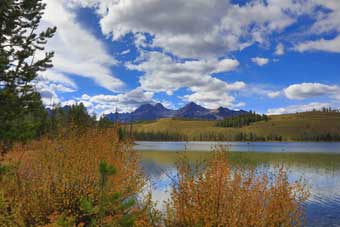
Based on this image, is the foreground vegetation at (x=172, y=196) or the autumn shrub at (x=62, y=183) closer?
the foreground vegetation at (x=172, y=196)

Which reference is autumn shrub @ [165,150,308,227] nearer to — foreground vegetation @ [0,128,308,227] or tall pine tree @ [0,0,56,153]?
foreground vegetation @ [0,128,308,227]

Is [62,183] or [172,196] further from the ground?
[62,183]

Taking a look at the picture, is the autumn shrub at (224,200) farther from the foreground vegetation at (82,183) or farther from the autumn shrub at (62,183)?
the autumn shrub at (62,183)

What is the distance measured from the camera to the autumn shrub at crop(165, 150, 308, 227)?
12.0 m

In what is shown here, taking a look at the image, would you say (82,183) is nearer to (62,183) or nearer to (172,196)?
(62,183)

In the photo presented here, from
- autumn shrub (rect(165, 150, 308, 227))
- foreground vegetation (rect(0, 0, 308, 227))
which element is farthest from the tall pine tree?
autumn shrub (rect(165, 150, 308, 227))

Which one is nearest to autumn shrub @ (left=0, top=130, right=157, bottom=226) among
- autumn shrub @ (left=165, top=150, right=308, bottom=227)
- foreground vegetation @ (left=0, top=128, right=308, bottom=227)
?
foreground vegetation @ (left=0, top=128, right=308, bottom=227)

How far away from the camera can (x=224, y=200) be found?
12.3 metres

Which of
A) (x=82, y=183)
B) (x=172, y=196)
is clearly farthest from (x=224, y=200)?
(x=82, y=183)

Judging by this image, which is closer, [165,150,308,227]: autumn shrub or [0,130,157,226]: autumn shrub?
[165,150,308,227]: autumn shrub

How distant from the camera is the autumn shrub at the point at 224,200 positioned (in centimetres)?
1197

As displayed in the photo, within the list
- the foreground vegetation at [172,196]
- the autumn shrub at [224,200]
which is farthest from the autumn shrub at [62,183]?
the autumn shrub at [224,200]

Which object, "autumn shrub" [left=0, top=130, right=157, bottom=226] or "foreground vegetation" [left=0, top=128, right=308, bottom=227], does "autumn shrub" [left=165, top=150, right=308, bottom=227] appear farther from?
"autumn shrub" [left=0, top=130, right=157, bottom=226]

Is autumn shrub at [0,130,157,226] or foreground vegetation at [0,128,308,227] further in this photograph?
autumn shrub at [0,130,157,226]
